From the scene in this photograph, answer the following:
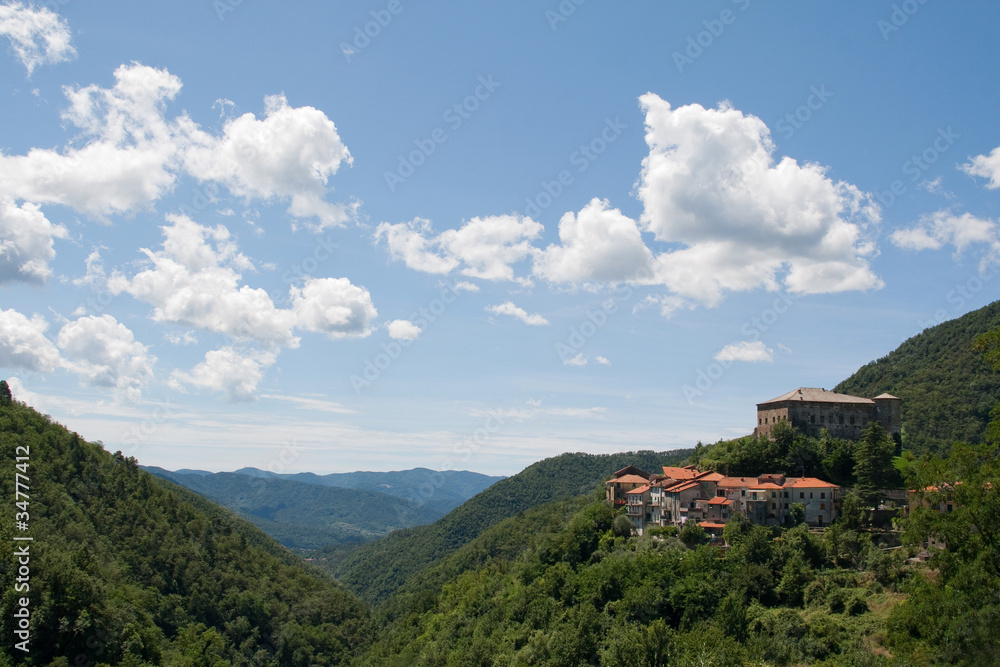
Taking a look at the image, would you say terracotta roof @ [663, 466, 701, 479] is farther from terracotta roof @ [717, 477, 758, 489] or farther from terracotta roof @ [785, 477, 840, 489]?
terracotta roof @ [785, 477, 840, 489]

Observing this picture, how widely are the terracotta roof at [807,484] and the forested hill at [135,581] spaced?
67892mm

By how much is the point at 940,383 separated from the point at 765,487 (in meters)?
107

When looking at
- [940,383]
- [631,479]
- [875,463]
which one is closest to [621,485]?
[631,479]

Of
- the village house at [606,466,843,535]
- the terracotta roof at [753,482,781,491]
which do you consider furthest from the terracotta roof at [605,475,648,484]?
the terracotta roof at [753,482,781,491]

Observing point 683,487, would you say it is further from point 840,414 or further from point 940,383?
point 940,383

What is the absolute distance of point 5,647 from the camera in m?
58.9

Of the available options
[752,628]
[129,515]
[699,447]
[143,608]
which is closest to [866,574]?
[752,628]

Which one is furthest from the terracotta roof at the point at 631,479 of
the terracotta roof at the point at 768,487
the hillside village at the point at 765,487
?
the terracotta roof at the point at 768,487

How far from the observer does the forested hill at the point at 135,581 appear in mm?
65625

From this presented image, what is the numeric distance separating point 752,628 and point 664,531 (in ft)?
57.8

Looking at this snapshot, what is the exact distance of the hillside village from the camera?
63.2 meters

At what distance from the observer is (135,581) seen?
100438 millimetres

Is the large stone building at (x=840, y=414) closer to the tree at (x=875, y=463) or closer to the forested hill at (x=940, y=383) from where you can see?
the tree at (x=875, y=463)

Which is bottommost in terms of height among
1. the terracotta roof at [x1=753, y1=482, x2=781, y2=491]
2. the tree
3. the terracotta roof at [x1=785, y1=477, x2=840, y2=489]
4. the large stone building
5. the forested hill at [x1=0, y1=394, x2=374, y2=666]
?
the forested hill at [x1=0, y1=394, x2=374, y2=666]
